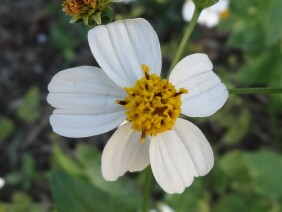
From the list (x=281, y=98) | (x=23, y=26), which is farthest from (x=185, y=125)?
(x=23, y=26)

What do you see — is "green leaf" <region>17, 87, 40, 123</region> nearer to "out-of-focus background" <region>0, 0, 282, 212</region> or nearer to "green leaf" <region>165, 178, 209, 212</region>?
"out-of-focus background" <region>0, 0, 282, 212</region>

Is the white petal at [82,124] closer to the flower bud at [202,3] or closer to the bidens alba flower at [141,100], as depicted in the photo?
the bidens alba flower at [141,100]

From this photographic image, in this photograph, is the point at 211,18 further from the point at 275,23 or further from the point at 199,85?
the point at 199,85

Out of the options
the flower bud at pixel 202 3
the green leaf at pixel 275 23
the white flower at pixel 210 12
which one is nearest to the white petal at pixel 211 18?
the white flower at pixel 210 12

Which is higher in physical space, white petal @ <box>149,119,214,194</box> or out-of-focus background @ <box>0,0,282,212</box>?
white petal @ <box>149,119,214,194</box>

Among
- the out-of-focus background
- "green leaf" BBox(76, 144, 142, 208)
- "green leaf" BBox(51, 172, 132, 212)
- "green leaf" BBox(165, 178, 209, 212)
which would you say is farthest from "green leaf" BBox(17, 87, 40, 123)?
"green leaf" BBox(51, 172, 132, 212)

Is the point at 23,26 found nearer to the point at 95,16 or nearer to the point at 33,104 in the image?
the point at 33,104
